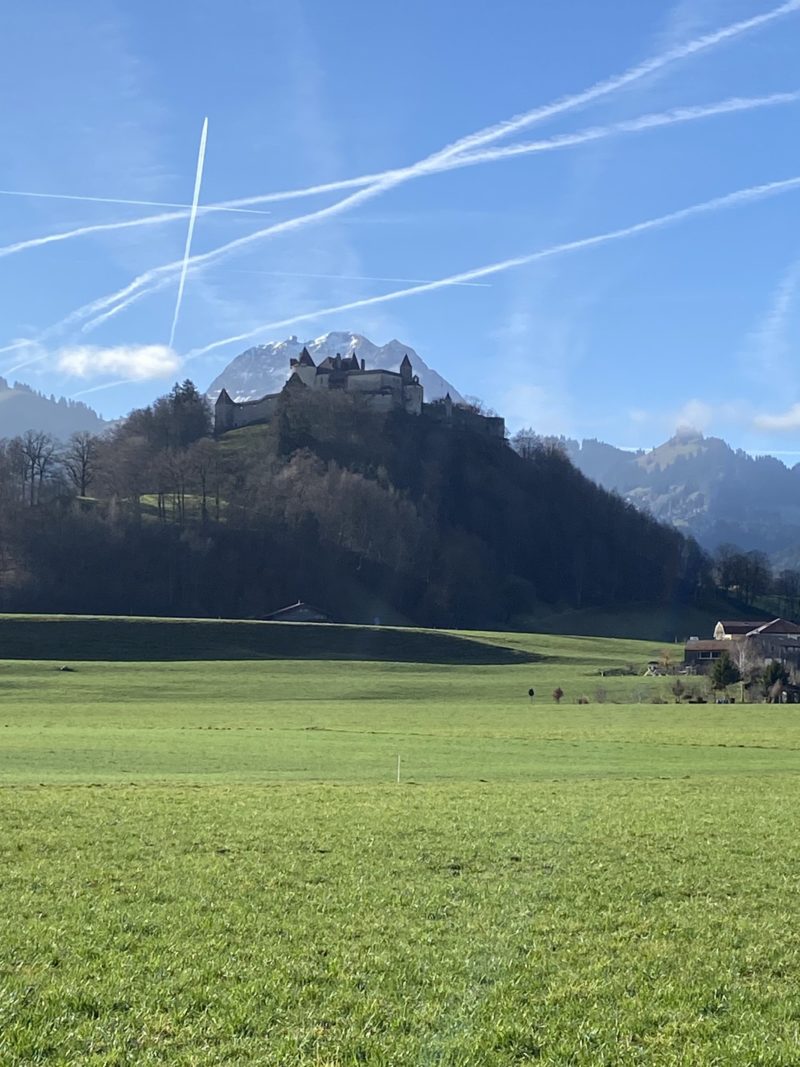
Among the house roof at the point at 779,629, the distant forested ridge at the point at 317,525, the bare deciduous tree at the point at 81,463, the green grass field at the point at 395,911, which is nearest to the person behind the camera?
the green grass field at the point at 395,911

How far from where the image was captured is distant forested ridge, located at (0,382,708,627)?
410 ft

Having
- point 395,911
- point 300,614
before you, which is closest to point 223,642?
point 300,614

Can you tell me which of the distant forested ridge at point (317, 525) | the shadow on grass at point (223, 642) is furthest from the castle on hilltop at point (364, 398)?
the shadow on grass at point (223, 642)

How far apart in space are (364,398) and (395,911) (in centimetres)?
16700

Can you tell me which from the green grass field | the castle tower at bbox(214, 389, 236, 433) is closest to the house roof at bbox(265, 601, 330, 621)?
the castle tower at bbox(214, 389, 236, 433)

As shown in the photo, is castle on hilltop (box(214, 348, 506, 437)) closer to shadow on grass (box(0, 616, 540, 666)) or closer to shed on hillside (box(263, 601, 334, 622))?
shed on hillside (box(263, 601, 334, 622))

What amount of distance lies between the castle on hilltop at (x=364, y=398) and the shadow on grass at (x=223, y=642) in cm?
8786

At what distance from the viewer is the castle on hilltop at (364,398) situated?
17950cm

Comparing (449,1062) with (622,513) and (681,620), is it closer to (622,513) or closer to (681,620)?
(681,620)

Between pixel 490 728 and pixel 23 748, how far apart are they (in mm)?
21666

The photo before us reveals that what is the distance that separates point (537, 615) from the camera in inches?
6181

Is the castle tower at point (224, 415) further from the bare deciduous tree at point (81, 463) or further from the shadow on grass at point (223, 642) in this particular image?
the shadow on grass at point (223, 642)

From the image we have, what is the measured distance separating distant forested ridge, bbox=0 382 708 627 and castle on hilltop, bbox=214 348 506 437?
15.1 feet

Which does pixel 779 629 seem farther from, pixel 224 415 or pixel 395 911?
pixel 224 415
